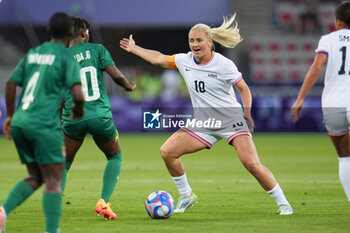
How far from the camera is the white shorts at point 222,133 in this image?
27.3 ft

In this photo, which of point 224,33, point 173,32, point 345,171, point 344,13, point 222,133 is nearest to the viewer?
point 344,13

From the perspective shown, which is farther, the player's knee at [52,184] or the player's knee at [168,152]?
the player's knee at [168,152]

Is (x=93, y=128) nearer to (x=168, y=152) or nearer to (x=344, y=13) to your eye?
(x=168, y=152)

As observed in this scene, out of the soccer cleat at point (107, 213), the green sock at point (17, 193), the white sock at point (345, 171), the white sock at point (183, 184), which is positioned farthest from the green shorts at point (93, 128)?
the white sock at point (345, 171)

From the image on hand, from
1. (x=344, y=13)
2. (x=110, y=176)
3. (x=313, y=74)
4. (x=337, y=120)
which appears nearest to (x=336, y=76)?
(x=313, y=74)

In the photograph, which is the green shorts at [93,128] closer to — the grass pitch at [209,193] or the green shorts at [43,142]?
the grass pitch at [209,193]

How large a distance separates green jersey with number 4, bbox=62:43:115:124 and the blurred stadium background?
15.8m

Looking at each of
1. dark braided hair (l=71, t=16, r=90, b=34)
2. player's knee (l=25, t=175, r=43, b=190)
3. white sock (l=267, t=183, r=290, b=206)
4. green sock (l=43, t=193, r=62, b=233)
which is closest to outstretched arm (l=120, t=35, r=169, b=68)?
dark braided hair (l=71, t=16, r=90, b=34)

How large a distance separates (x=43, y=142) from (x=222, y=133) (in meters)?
2.68

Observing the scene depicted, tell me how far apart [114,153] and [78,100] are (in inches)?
83.6

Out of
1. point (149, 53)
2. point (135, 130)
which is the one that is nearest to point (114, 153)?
point (149, 53)

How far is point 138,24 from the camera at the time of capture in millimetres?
27906

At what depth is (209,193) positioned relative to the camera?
1052cm

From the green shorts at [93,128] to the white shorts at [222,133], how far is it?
98cm
